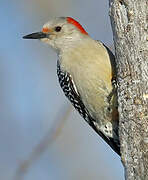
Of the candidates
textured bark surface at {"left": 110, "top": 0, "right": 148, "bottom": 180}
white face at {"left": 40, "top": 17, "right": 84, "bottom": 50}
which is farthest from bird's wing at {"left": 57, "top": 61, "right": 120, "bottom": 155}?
textured bark surface at {"left": 110, "top": 0, "right": 148, "bottom": 180}

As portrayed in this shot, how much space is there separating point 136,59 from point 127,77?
0.64 feet

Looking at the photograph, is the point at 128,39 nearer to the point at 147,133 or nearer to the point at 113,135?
the point at 147,133

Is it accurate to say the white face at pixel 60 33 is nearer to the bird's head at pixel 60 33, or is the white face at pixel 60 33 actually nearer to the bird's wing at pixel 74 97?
the bird's head at pixel 60 33

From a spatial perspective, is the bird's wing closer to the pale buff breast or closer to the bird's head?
the pale buff breast

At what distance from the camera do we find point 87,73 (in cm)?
489

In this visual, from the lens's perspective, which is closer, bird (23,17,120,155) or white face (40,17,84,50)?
bird (23,17,120,155)

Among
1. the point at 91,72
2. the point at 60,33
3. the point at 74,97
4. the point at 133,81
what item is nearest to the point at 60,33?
the point at 60,33

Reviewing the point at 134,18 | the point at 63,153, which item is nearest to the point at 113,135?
the point at 134,18

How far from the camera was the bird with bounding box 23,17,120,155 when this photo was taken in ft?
16.0

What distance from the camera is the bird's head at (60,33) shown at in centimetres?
549

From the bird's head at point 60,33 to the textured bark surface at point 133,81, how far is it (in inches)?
48.7

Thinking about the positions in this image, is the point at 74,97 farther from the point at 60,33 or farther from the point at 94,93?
the point at 60,33

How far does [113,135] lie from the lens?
208 inches

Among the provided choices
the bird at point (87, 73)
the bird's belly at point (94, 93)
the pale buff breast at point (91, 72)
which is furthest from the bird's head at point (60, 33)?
the bird's belly at point (94, 93)
